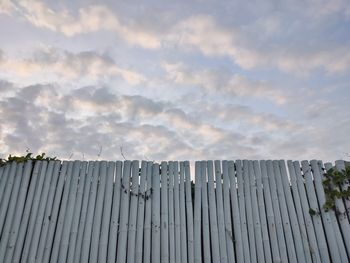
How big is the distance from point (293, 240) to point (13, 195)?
15.3 feet

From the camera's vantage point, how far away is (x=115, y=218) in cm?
462

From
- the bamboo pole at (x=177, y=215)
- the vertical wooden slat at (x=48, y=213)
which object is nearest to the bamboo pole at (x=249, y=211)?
the bamboo pole at (x=177, y=215)

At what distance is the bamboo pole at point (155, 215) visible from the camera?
14.2 feet

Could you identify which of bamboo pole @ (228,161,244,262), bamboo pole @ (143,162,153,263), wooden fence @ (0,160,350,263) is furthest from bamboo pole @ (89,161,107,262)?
bamboo pole @ (228,161,244,262)

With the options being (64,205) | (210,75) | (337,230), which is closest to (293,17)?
(210,75)

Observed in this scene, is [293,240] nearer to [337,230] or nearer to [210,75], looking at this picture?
[337,230]

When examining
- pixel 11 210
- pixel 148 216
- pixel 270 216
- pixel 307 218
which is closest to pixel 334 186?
pixel 307 218

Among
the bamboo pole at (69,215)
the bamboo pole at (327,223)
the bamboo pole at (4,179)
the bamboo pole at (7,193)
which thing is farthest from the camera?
the bamboo pole at (4,179)

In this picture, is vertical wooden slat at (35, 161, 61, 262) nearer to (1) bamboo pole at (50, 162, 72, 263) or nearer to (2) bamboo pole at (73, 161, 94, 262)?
(1) bamboo pole at (50, 162, 72, 263)

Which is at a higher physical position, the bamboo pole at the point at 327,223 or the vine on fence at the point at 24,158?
the vine on fence at the point at 24,158

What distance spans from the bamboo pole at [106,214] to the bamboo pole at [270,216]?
2527 millimetres

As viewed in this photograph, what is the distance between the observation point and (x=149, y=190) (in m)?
4.85

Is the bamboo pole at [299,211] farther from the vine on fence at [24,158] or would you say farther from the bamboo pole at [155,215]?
the vine on fence at [24,158]

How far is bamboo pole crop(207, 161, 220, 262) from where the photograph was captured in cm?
430
